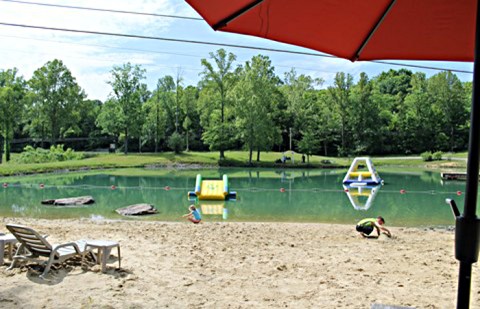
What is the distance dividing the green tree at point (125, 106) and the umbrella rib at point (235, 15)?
41.4 meters

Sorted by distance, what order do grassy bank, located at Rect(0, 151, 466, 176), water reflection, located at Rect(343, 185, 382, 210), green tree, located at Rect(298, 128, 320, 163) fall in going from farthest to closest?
1. green tree, located at Rect(298, 128, 320, 163)
2. grassy bank, located at Rect(0, 151, 466, 176)
3. water reflection, located at Rect(343, 185, 382, 210)

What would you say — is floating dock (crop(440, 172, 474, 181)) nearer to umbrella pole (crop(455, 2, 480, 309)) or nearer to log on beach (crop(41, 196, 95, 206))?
log on beach (crop(41, 196, 95, 206))

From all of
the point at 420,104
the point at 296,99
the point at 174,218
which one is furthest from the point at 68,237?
the point at 420,104

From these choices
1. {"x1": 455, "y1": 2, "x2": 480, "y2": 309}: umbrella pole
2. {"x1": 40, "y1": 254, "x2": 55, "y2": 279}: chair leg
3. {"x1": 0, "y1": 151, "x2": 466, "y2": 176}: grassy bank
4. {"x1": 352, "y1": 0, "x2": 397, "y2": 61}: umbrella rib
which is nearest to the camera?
{"x1": 455, "y1": 2, "x2": 480, "y2": 309}: umbrella pole

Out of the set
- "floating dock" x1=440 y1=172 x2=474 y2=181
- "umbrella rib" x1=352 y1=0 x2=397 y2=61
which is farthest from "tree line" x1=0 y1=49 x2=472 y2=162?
"umbrella rib" x1=352 y1=0 x2=397 y2=61

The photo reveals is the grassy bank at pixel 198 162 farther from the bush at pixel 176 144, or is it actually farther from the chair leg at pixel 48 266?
the chair leg at pixel 48 266

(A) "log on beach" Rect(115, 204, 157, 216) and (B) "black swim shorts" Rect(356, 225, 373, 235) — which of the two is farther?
(A) "log on beach" Rect(115, 204, 157, 216)

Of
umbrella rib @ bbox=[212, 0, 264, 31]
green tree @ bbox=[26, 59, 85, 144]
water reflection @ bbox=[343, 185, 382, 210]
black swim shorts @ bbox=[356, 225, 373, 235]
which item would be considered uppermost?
green tree @ bbox=[26, 59, 85, 144]

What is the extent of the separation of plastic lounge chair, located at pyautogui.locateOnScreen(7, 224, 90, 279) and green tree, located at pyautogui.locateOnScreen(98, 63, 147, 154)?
3805 centimetres

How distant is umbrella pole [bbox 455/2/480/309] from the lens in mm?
1933

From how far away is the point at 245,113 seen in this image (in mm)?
35500

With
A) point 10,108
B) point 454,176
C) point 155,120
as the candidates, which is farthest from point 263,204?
point 155,120

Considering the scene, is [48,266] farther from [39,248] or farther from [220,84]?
[220,84]

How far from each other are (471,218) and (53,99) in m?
43.8
